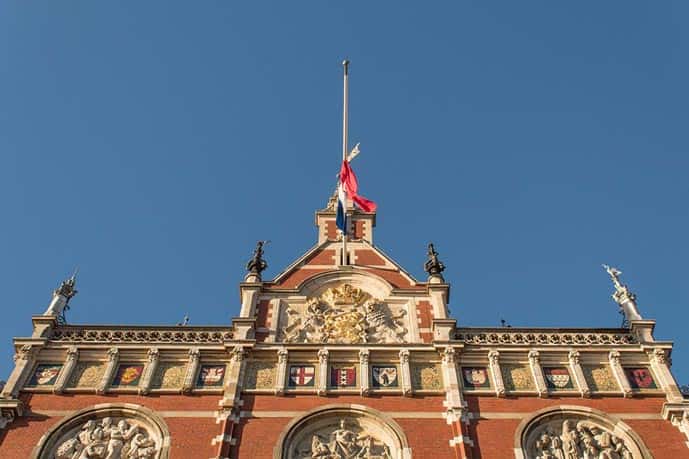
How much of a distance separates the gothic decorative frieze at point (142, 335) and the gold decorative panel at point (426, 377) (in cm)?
586

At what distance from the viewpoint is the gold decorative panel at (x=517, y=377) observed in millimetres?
22522

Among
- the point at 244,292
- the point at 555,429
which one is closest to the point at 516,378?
the point at 555,429

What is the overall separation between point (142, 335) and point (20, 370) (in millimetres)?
3667

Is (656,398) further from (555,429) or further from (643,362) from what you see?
(555,429)

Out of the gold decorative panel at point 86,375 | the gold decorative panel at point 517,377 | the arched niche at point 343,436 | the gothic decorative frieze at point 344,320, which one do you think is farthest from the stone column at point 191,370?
the gold decorative panel at point 517,377

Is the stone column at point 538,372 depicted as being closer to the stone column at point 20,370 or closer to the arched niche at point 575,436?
the arched niche at point 575,436

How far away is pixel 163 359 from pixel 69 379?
8.95 ft

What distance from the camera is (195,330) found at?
2455 centimetres

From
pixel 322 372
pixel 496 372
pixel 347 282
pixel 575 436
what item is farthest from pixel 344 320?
pixel 575 436

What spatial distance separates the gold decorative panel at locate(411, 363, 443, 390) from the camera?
2240 centimetres

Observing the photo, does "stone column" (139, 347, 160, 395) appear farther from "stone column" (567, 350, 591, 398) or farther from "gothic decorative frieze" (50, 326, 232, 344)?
"stone column" (567, 350, 591, 398)

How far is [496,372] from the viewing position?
74.9 feet

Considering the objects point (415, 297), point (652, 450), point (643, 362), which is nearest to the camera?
point (652, 450)

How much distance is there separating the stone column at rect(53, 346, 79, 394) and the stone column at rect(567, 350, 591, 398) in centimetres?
1495
